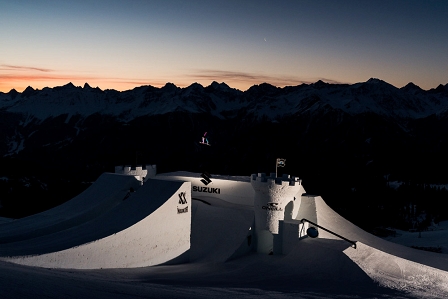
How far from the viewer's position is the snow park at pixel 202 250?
1423 cm

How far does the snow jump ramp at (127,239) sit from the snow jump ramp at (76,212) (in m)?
3.54

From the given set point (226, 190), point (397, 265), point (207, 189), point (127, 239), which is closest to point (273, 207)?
point (226, 190)

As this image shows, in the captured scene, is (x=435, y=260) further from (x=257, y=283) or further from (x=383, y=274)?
(x=257, y=283)

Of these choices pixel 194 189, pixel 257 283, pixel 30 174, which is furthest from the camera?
pixel 30 174

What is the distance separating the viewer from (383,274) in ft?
69.5

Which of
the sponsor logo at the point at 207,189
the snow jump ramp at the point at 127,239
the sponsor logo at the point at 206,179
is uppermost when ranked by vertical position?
the sponsor logo at the point at 206,179

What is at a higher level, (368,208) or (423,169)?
(423,169)

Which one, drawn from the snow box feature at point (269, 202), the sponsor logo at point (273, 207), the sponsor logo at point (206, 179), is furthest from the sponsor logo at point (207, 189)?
the sponsor logo at point (273, 207)

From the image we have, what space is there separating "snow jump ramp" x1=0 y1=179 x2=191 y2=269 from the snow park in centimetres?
6

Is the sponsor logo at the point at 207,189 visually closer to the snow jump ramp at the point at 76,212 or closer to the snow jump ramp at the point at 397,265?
the snow jump ramp at the point at 76,212

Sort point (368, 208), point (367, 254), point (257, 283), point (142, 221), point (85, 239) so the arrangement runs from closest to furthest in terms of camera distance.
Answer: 1. point (257, 283)
2. point (85, 239)
3. point (142, 221)
4. point (367, 254)
5. point (368, 208)

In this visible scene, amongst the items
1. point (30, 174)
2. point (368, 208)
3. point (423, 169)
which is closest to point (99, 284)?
point (368, 208)

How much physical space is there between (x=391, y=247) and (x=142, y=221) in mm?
18124

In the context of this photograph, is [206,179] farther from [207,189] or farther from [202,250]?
[202,250]
